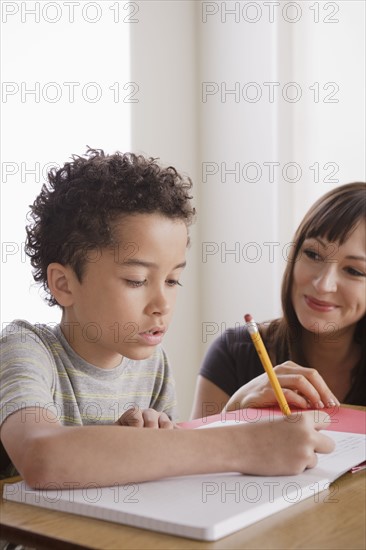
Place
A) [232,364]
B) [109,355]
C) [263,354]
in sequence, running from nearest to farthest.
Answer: [263,354]
[109,355]
[232,364]

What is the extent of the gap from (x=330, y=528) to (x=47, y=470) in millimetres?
301

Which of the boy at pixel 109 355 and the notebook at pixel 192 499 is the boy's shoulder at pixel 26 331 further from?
the notebook at pixel 192 499

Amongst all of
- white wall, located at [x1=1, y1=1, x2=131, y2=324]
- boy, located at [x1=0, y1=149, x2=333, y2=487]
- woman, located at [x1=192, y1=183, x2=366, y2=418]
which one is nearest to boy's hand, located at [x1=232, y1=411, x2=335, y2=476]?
boy, located at [x1=0, y1=149, x2=333, y2=487]

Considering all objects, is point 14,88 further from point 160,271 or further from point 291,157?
point 160,271

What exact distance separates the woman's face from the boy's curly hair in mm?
602

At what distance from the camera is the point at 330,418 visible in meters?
1.35

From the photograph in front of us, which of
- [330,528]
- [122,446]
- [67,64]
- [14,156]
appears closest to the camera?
[330,528]

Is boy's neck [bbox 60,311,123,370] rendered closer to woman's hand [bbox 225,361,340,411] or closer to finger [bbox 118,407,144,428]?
finger [bbox 118,407,144,428]

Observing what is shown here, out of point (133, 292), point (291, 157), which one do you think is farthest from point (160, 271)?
point (291, 157)

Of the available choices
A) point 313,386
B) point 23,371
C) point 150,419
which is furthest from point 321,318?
point 23,371

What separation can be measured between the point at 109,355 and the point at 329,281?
731mm

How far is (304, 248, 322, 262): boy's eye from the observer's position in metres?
1.87

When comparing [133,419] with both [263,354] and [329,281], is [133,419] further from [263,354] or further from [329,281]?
[329,281]

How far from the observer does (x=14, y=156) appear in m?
2.71
